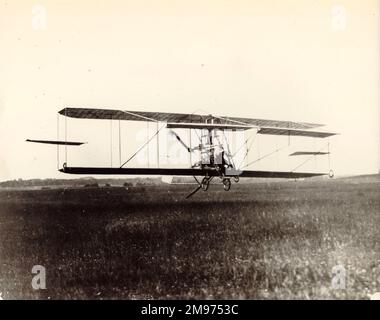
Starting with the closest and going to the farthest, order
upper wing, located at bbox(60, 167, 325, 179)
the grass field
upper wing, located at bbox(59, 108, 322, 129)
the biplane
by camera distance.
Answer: the grass field
upper wing, located at bbox(60, 167, 325, 179)
upper wing, located at bbox(59, 108, 322, 129)
the biplane

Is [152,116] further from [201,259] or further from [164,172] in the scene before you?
[201,259]

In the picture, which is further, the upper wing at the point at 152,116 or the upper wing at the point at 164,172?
the upper wing at the point at 152,116

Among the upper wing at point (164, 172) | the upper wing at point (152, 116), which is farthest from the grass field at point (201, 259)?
the upper wing at point (152, 116)

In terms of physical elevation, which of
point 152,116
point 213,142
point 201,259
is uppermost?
point 152,116

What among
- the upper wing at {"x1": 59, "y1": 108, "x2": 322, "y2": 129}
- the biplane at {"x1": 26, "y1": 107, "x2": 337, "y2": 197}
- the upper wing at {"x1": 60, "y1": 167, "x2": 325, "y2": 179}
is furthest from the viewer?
the biplane at {"x1": 26, "y1": 107, "x2": 337, "y2": 197}

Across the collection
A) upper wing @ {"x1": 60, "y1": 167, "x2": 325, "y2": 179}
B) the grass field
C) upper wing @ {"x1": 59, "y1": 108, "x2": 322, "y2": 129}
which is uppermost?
upper wing @ {"x1": 59, "y1": 108, "x2": 322, "y2": 129}

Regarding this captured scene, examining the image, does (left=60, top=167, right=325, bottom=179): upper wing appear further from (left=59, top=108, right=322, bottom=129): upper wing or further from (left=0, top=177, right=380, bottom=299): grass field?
(left=0, top=177, right=380, bottom=299): grass field

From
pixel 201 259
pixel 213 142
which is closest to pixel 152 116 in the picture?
pixel 213 142

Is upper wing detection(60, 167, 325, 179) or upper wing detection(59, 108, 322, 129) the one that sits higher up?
upper wing detection(59, 108, 322, 129)

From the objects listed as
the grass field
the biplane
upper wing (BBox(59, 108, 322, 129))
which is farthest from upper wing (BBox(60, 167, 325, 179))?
the grass field

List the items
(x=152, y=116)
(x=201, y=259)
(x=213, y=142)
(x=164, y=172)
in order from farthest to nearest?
(x=213, y=142) < (x=152, y=116) < (x=164, y=172) < (x=201, y=259)

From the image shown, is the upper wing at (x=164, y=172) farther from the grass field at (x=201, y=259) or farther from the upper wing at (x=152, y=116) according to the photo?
the grass field at (x=201, y=259)
